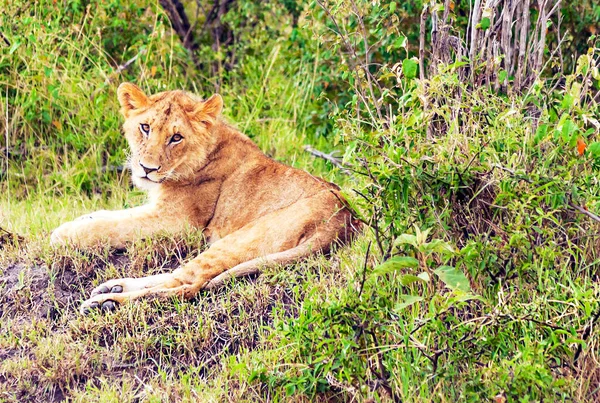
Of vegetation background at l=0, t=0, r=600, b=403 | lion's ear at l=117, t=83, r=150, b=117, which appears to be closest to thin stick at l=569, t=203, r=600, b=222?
vegetation background at l=0, t=0, r=600, b=403

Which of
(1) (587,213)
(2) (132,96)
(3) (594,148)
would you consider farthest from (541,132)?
(2) (132,96)

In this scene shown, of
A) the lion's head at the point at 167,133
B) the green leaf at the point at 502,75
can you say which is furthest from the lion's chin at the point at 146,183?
the green leaf at the point at 502,75

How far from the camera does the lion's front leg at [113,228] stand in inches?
191

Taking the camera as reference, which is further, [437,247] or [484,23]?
[484,23]

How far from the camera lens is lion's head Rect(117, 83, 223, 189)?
16.5ft

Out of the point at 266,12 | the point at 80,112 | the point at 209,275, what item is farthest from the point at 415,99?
the point at 266,12

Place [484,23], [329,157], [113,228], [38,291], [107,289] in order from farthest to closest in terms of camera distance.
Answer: [113,228] → [38,291] → [107,289] → [484,23] → [329,157]

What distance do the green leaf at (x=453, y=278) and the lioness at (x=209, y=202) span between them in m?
0.88

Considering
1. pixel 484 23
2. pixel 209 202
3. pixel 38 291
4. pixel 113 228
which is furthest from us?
pixel 209 202

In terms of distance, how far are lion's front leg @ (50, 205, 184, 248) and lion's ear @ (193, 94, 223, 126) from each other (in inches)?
22.5

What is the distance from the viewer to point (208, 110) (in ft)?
17.0

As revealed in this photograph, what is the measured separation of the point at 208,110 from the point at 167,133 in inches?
11.2

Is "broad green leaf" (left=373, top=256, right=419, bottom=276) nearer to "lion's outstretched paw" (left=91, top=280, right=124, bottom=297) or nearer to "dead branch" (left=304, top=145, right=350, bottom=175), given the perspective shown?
"dead branch" (left=304, top=145, right=350, bottom=175)

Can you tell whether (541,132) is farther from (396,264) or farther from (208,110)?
(208,110)
